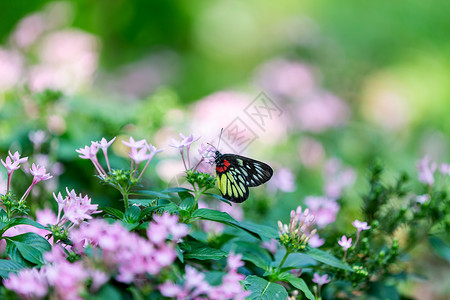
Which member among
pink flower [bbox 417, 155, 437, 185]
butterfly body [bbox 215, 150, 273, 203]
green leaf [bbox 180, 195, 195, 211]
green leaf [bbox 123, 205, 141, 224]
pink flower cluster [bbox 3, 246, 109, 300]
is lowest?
pink flower cluster [bbox 3, 246, 109, 300]

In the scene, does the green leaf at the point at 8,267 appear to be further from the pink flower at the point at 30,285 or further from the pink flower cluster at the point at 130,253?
the pink flower cluster at the point at 130,253

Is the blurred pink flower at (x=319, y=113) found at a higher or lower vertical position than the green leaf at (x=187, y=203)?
higher

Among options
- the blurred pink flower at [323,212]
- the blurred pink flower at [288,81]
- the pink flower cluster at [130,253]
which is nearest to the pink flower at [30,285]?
the pink flower cluster at [130,253]

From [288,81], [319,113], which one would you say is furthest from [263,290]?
[288,81]

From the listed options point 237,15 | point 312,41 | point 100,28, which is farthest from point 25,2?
point 312,41

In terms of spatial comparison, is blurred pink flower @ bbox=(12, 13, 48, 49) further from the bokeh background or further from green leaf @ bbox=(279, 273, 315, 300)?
green leaf @ bbox=(279, 273, 315, 300)

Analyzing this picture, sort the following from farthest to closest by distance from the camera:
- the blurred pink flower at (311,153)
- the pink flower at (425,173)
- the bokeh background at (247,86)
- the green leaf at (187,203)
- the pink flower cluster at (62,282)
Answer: the blurred pink flower at (311,153)
the bokeh background at (247,86)
the pink flower at (425,173)
the green leaf at (187,203)
the pink flower cluster at (62,282)

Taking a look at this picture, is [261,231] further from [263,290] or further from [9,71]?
[9,71]

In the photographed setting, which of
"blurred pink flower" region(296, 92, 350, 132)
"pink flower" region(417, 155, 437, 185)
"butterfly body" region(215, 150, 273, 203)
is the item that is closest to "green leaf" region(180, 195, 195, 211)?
"butterfly body" region(215, 150, 273, 203)
